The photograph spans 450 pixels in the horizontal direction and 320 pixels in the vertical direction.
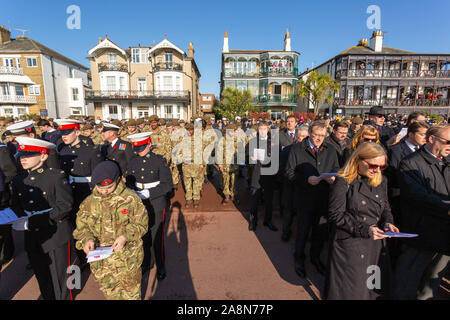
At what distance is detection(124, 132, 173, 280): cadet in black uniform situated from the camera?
3.59 m

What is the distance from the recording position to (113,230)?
8.53 feet

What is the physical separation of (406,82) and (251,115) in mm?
21589

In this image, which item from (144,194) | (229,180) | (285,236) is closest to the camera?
(144,194)

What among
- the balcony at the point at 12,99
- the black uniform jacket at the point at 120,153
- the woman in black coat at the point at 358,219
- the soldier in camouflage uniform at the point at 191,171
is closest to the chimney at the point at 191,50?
the balcony at the point at 12,99

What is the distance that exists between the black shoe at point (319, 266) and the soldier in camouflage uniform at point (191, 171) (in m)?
3.36

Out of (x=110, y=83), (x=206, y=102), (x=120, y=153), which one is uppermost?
(x=110, y=83)

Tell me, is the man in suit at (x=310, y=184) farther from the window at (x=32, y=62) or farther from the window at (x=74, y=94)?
the window at (x=74, y=94)

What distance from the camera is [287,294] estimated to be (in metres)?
3.39

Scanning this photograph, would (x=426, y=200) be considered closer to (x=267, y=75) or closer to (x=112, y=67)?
(x=267, y=75)

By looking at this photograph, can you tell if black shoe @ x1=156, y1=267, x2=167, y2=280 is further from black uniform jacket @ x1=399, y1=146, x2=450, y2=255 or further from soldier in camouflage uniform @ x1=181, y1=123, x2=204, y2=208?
black uniform jacket @ x1=399, y1=146, x2=450, y2=255

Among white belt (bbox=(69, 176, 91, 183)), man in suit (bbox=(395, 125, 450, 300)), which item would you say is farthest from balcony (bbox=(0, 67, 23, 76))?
man in suit (bbox=(395, 125, 450, 300))

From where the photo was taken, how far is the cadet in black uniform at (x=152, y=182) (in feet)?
11.8

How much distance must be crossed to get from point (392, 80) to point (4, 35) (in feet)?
177

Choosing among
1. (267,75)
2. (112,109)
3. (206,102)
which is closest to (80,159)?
(112,109)
